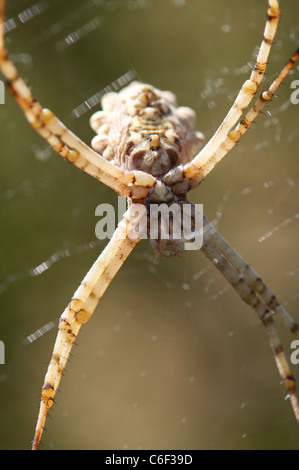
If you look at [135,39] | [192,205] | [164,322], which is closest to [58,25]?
[135,39]

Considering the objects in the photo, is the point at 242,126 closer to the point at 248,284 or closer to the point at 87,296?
the point at 248,284

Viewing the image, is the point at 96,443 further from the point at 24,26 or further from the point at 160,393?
the point at 24,26
